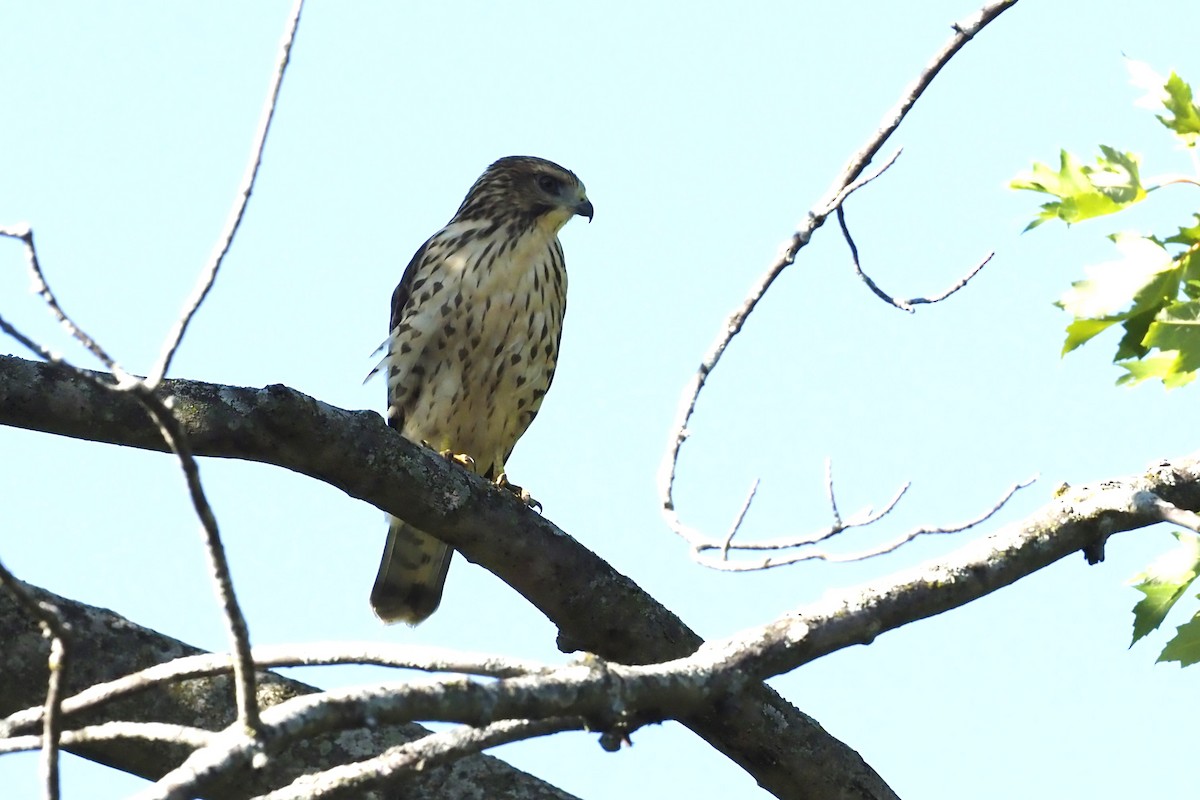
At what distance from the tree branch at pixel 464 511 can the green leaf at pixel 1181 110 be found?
131cm

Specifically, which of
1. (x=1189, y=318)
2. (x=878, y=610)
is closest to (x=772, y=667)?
(x=878, y=610)

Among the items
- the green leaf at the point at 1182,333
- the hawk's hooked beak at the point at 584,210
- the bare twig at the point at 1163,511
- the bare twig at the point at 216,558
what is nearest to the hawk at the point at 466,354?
the hawk's hooked beak at the point at 584,210

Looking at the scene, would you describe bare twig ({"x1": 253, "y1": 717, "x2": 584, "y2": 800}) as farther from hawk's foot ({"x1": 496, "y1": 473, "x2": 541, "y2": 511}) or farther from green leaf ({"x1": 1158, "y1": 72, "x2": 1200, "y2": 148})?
hawk's foot ({"x1": 496, "y1": 473, "x2": 541, "y2": 511})

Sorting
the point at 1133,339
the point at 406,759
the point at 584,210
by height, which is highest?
the point at 584,210

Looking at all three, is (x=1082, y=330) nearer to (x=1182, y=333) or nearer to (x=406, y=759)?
(x=1182, y=333)

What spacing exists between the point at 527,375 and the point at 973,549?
3087 mm

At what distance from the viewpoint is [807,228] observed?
3.36 metres

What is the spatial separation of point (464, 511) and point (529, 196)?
330cm

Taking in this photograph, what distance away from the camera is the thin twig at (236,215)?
1.76m

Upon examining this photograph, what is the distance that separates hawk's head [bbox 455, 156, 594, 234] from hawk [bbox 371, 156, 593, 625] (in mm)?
79

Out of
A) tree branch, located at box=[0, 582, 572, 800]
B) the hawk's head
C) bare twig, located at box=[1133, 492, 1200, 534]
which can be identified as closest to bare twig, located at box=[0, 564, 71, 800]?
tree branch, located at box=[0, 582, 572, 800]

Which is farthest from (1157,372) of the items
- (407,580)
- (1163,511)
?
(407,580)

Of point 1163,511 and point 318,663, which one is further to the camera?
point 1163,511

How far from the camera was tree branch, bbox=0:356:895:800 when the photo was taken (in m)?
3.10
